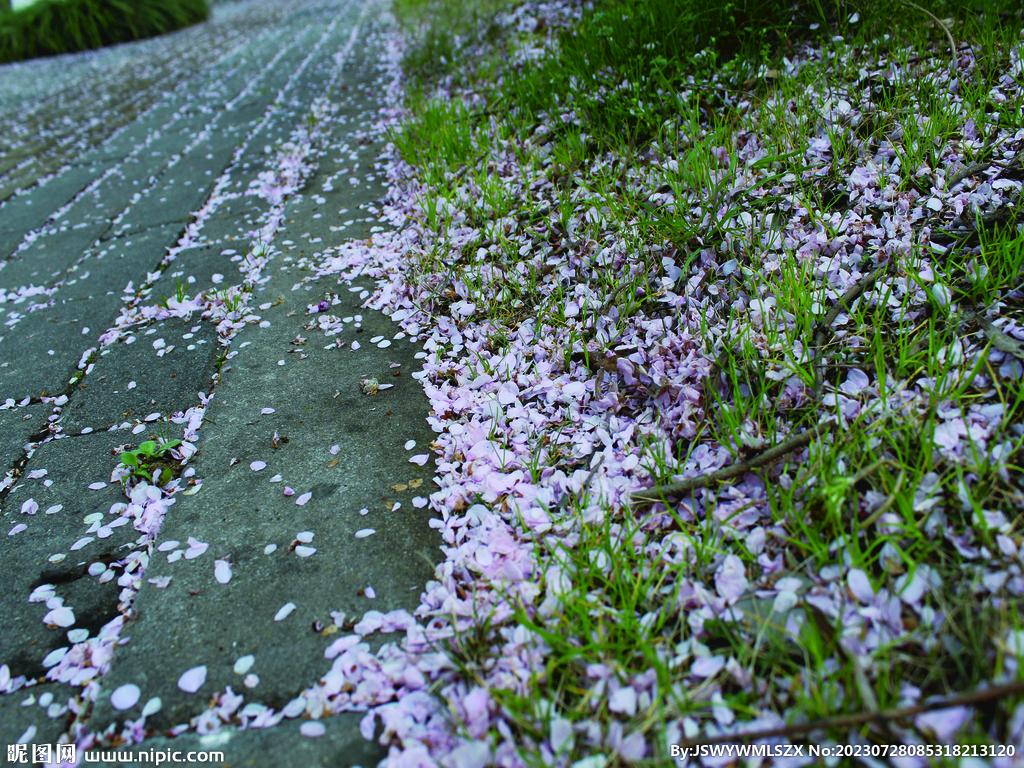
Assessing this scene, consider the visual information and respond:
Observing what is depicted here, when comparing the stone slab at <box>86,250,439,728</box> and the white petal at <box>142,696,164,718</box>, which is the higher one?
the stone slab at <box>86,250,439,728</box>

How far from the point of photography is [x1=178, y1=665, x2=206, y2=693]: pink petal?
1.32m

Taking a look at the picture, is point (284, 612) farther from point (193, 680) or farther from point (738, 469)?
point (738, 469)

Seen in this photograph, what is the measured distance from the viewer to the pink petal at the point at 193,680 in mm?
1323

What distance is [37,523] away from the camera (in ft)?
5.91

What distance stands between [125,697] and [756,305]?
2.11 metres

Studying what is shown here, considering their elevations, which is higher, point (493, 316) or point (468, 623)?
point (493, 316)

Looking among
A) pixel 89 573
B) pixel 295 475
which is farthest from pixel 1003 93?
pixel 89 573

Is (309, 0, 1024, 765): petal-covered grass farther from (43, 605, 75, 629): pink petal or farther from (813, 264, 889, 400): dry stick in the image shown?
(43, 605, 75, 629): pink petal

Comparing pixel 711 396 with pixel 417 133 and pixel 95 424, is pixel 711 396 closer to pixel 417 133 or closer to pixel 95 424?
pixel 95 424

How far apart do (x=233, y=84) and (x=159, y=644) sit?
7.96 metres

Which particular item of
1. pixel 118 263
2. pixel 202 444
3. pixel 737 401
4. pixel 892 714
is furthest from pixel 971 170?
pixel 118 263

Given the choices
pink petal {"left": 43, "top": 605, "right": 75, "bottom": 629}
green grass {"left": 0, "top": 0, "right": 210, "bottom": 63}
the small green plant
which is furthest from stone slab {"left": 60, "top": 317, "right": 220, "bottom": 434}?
green grass {"left": 0, "top": 0, "right": 210, "bottom": 63}

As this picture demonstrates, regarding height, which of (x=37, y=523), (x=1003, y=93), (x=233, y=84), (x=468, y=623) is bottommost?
(x=468, y=623)

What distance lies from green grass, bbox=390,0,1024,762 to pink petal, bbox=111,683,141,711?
79 cm
